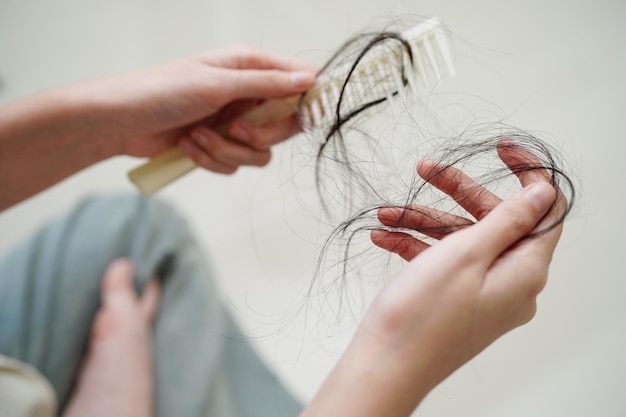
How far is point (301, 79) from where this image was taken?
608mm

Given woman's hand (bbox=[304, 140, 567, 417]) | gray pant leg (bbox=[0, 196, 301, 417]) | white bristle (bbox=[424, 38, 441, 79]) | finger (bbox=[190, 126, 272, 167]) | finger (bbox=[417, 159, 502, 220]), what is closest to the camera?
woman's hand (bbox=[304, 140, 567, 417])

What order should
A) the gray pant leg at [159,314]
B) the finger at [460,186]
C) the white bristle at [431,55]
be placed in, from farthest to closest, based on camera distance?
1. the gray pant leg at [159,314]
2. the white bristle at [431,55]
3. the finger at [460,186]

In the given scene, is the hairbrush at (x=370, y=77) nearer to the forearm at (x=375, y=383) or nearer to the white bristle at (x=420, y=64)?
the white bristle at (x=420, y=64)

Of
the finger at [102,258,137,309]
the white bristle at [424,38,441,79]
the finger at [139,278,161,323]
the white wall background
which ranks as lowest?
the finger at [139,278,161,323]

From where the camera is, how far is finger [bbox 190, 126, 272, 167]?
2.18 ft

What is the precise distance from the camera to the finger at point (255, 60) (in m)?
0.64

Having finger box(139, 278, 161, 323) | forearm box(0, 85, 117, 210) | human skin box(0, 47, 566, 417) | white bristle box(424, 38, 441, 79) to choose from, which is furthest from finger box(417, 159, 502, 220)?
finger box(139, 278, 161, 323)

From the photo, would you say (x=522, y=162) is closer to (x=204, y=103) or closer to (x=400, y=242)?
(x=400, y=242)

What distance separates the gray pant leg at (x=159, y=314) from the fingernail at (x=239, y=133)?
0.29 m

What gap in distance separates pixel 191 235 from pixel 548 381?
0.60 metres

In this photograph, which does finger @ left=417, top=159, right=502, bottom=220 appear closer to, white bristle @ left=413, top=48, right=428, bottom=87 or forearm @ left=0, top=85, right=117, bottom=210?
white bristle @ left=413, top=48, right=428, bottom=87

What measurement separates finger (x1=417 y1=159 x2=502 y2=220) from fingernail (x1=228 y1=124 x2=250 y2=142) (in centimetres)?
27

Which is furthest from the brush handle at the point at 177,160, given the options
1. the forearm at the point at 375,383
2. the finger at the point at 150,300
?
the forearm at the point at 375,383

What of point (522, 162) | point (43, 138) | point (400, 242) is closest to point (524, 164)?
point (522, 162)
